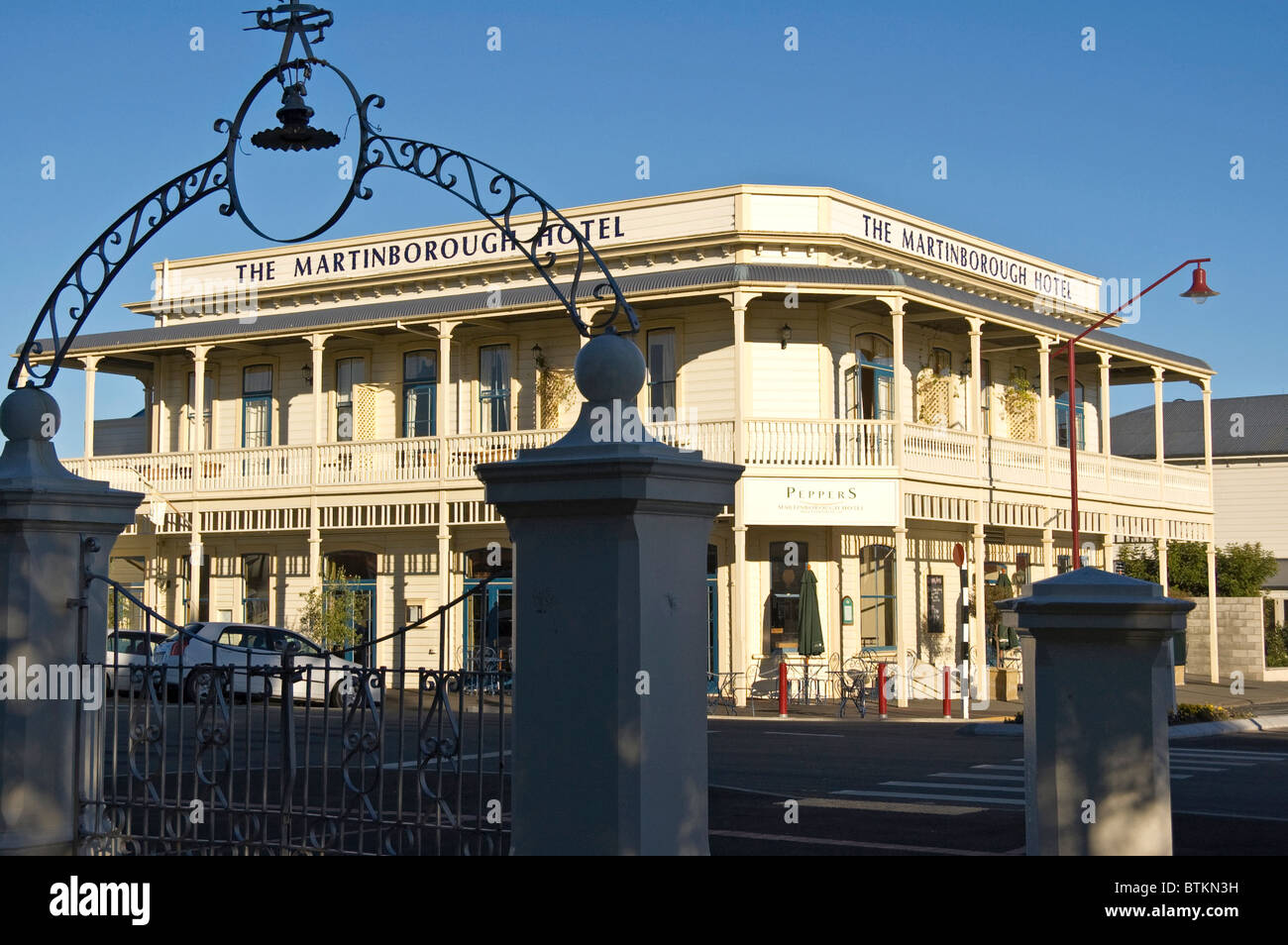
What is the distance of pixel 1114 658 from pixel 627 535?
1.75 m

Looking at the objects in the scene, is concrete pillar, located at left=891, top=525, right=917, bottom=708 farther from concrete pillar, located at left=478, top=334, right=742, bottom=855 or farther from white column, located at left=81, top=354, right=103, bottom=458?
concrete pillar, located at left=478, top=334, right=742, bottom=855

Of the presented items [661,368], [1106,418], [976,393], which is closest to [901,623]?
[976,393]

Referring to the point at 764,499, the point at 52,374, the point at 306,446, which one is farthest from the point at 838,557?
the point at 52,374

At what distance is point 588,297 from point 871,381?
6.15 meters

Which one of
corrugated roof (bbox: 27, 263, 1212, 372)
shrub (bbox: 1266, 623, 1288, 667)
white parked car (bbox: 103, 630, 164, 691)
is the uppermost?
corrugated roof (bbox: 27, 263, 1212, 372)

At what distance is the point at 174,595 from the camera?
109 ft

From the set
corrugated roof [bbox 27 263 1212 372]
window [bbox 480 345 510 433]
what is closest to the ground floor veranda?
window [bbox 480 345 510 433]

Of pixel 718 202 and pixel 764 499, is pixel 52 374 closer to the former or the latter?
pixel 764 499

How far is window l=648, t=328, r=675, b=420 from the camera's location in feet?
93.5

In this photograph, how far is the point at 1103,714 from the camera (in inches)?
212

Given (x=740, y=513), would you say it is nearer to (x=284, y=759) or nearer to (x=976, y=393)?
(x=976, y=393)

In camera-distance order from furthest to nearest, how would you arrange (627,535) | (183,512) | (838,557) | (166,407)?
(166,407) < (183,512) < (838,557) < (627,535)

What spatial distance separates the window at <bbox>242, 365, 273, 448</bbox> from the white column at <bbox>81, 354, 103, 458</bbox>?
10.1 feet

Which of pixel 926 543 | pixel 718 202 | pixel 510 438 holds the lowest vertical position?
pixel 926 543
